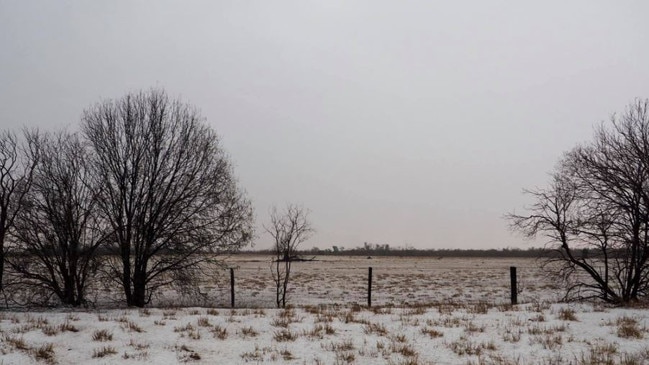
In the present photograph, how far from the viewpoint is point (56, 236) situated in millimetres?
15172

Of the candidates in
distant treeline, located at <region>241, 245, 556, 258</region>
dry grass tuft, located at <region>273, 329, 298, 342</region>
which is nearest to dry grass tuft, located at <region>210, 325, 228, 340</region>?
dry grass tuft, located at <region>273, 329, 298, 342</region>

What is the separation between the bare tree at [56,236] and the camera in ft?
48.6

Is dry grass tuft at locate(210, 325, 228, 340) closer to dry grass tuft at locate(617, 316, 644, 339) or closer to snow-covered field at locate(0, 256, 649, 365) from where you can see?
snow-covered field at locate(0, 256, 649, 365)

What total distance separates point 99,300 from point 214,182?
5968 mm

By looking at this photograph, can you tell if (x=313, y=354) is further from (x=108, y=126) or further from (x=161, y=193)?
(x=108, y=126)

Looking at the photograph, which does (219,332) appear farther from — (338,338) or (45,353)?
(45,353)

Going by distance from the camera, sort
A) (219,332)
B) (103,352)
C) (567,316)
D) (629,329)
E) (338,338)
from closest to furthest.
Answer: (103,352)
(629,329)
(338,338)
(219,332)
(567,316)

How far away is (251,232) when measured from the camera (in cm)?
1828

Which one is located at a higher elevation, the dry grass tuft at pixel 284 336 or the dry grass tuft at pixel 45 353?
the dry grass tuft at pixel 45 353

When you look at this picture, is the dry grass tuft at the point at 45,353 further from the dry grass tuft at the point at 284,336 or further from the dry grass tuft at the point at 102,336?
the dry grass tuft at the point at 284,336

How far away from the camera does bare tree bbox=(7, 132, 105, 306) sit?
48.6 feet

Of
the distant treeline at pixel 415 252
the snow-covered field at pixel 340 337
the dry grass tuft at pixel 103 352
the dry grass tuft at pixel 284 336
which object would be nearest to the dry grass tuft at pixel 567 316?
the snow-covered field at pixel 340 337

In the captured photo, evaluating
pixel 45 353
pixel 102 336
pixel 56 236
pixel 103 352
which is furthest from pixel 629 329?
pixel 56 236

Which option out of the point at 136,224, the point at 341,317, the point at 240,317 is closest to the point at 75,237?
the point at 136,224
